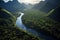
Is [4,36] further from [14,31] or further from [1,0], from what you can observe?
[1,0]

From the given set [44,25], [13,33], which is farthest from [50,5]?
[13,33]

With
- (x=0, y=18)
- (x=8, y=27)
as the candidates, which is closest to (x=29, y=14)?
(x=0, y=18)

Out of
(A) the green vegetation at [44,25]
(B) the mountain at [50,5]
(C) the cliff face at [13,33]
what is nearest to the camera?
(C) the cliff face at [13,33]

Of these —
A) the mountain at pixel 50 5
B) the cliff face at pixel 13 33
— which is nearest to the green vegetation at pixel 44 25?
the mountain at pixel 50 5

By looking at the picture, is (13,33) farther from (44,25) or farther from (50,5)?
(50,5)

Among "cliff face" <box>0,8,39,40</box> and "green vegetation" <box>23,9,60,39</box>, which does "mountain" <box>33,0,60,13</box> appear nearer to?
"green vegetation" <box>23,9,60,39</box>

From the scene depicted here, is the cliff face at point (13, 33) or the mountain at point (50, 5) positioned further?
the mountain at point (50, 5)

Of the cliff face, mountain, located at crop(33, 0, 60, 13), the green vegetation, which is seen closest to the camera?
the cliff face

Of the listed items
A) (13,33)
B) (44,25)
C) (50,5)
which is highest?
(50,5)

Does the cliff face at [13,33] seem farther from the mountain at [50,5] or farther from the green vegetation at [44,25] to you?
the mountain at [50,5]

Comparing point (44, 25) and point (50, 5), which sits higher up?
point (50, 5)

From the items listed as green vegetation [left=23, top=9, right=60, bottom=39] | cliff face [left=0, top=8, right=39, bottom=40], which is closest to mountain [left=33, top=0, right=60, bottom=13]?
green vegetation [left=23, top=9, right=60, bottom=39]

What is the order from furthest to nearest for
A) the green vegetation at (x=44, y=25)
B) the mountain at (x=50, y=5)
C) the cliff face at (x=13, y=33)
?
the mountain at (x=50, y=5), the green vegetation at (x=44, y=25), the cliff face at (x=13, y=33)
